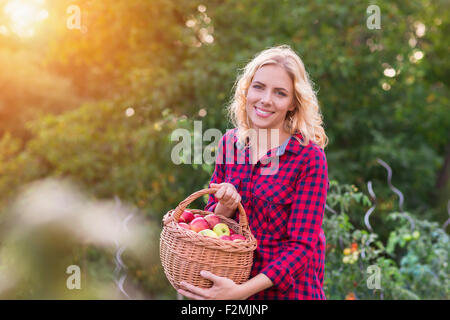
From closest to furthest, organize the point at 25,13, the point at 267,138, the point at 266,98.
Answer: the point at 266,98 → the point at 267,138 → the point at 25,13

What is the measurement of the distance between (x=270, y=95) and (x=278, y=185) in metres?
0.34

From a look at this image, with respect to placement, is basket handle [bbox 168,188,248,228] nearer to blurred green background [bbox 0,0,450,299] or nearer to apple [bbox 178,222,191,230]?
apple [bbox 178,222,191,230]

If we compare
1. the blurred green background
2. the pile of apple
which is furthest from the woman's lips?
the blurred green background

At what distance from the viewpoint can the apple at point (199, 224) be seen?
1.76 meters

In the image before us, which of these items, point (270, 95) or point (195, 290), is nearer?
point (195, 290)

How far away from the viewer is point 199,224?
5.82 ft


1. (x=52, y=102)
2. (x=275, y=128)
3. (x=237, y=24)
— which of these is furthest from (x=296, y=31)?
(x=52, y=102)

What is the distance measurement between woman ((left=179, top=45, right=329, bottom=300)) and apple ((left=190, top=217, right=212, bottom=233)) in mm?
97

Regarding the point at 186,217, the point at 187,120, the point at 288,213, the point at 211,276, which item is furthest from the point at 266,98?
the point at 187,120

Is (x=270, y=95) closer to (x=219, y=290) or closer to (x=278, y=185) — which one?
(x=278, y=185)

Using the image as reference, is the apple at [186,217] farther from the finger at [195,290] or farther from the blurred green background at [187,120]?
the blurred green background at [187,120]

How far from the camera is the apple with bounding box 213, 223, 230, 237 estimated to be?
175cm

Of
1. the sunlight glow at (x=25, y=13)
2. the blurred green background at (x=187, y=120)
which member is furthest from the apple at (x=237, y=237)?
the sunlight glow at (x=25, y=13)

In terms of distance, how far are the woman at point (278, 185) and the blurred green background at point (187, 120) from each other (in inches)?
74.5
